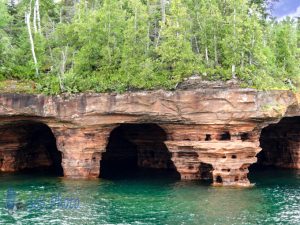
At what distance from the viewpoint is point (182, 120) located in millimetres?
31188

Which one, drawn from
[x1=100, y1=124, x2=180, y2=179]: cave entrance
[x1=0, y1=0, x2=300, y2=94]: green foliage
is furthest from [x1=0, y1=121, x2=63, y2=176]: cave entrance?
[x1=0, y1=0, x2=300, y2=94]: green foliage

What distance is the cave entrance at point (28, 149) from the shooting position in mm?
36969

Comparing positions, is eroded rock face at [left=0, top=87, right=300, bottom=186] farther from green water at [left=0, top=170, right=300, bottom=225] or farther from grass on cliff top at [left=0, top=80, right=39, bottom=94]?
green water at [left=0, top=170, right=300, bottom=225]

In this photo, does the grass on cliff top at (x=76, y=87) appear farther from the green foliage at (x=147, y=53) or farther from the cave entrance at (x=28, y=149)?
the cave entrance at (x=28, y=149)

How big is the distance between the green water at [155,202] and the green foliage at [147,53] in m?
6.27

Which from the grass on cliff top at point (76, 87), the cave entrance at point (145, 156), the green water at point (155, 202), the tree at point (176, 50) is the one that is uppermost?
the tree at point (176, 50)

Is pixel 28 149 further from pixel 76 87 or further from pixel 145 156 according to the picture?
pixel 76 87

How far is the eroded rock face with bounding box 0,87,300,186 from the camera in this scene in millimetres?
30234

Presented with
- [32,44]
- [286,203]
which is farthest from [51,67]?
[286,203]

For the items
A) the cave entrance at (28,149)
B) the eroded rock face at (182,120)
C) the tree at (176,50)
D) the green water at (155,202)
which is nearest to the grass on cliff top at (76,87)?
the eroded rock face at (182,120)

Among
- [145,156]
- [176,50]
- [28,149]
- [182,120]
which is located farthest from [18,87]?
A: [145,156]

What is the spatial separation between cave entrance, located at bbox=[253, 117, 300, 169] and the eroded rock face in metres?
6.81

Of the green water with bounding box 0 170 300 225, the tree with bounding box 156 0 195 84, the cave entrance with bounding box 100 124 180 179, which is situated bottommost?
the green water with bounding box 0 170 300 225

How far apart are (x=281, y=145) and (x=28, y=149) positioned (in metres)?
21.2
